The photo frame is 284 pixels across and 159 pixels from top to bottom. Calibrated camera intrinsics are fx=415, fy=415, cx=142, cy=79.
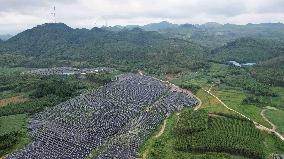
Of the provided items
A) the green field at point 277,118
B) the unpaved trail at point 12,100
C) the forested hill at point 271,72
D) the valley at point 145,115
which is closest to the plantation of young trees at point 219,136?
the valley at point 145,115

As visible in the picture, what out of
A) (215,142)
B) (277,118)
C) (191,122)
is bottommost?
(277,118)

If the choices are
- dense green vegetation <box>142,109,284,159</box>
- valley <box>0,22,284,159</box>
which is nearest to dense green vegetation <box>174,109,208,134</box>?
valley <box>0,22,284,159</box>

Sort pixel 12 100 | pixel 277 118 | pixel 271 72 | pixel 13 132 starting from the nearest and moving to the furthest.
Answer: pixel 13 132, pixel 277 118, pixel 12 100, pixel 271 72

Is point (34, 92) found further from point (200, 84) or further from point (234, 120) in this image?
point (234, 120)

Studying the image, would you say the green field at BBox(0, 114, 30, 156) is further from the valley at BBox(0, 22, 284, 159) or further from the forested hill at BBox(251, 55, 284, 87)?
the forested hill at BBox(251, 55, 284, 87)

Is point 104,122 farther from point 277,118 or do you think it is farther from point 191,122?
point 277,118

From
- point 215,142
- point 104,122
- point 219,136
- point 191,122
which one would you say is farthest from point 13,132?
point 219,136
